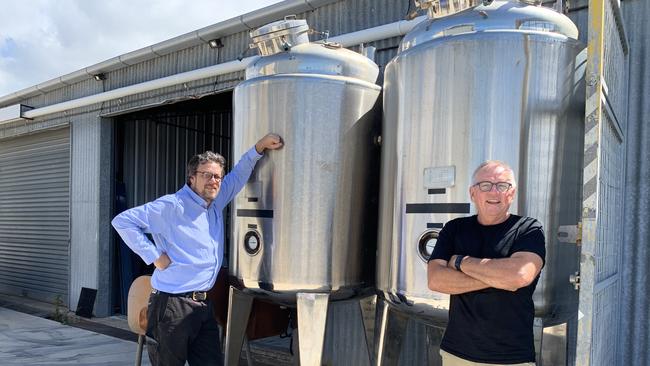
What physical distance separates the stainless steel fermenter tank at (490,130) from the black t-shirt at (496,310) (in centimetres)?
34

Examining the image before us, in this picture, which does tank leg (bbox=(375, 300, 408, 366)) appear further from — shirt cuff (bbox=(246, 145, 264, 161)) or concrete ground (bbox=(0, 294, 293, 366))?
concrete ground (bbox=(0, 294, 293, 366))

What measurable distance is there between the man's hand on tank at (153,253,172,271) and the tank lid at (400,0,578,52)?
197 centimetres

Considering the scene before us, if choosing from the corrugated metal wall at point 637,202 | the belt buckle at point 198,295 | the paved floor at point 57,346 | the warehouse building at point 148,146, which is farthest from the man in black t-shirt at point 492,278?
the paved floor at point 57,346

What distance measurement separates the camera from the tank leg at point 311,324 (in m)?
3.32

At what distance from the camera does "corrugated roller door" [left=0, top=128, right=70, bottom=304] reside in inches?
380

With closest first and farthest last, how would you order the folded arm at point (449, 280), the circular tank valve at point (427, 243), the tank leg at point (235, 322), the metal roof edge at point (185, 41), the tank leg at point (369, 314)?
the folded arm at point (449, 280) < the circular tank valve at point (427, 243) < the tank leg at point (235, 322) < the tank leg at point (369, 314) < the metal roof edge at point (185, 41)

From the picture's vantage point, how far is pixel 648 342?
3.72 m

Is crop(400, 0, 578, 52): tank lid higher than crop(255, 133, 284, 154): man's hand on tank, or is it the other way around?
crop(400, 0, 578, 52): tank lid

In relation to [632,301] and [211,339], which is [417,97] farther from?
[632,301]

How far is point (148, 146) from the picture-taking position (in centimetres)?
986

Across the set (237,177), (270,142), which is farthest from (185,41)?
(270,142)

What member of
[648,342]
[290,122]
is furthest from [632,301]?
[290,122]

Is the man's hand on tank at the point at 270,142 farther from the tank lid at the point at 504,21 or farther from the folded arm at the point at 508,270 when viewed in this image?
the folded arm at the point at 508,270

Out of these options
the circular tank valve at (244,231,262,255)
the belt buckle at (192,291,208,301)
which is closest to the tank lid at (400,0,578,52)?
the circular tank valve at (244,231,262,255)
